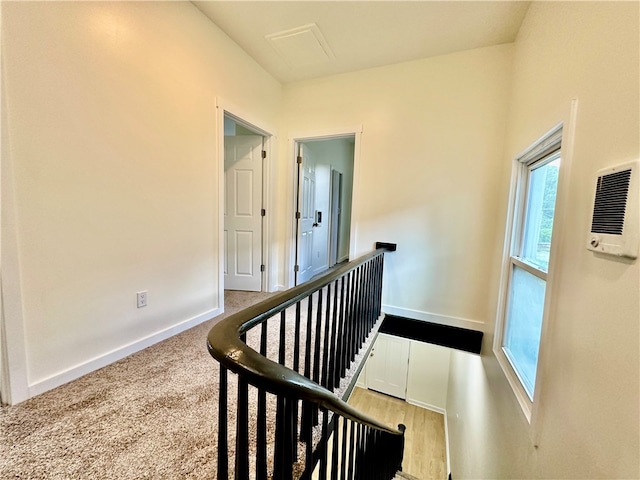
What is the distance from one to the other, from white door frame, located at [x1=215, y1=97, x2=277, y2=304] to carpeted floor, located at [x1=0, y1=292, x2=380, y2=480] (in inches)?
41.1

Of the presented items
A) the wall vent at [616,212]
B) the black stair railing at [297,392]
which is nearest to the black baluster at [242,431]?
the black stair railing at [297,392]

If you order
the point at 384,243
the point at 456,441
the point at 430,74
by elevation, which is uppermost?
the point at 430,74

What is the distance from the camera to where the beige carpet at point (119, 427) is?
40.6 inches

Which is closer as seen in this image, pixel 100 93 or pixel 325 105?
pixel 100 93

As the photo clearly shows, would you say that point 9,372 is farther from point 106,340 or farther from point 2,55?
point 2,55

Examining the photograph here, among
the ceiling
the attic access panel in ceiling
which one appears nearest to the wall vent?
the ceiling

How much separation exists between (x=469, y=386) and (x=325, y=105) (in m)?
3.60

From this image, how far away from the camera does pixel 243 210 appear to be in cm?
321

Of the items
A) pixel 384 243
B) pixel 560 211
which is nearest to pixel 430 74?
pixel 384 243

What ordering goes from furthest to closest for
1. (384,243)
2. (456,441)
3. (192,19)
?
1. (456,441)
2. (384,243)
3. (192,19)

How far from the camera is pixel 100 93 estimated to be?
1.54 meters

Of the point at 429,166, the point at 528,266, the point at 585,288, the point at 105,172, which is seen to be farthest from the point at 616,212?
the point at 105,172

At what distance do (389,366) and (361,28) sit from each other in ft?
15.1

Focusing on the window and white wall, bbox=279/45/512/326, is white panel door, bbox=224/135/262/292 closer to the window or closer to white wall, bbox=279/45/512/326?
white wall, bbox=279/45/512/326
